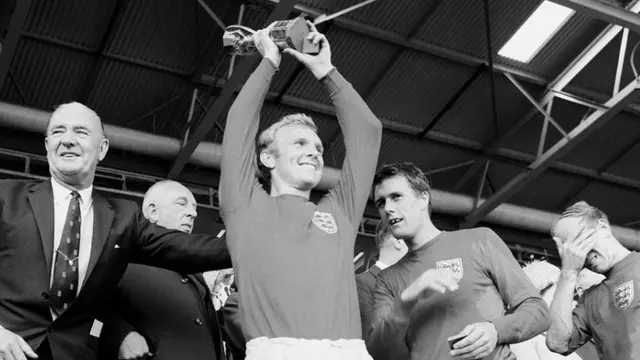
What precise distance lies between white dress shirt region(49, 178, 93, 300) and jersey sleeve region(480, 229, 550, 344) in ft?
4.51

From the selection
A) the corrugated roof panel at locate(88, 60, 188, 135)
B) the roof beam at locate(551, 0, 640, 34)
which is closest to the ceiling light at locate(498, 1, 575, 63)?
the roof beam at locate(551, 0, 640, 34)

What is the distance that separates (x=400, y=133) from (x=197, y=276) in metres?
7.39

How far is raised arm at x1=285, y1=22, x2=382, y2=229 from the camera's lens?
276 cm

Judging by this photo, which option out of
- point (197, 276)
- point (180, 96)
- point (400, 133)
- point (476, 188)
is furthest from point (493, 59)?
point (197, 276)

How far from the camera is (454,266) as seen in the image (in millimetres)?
2887

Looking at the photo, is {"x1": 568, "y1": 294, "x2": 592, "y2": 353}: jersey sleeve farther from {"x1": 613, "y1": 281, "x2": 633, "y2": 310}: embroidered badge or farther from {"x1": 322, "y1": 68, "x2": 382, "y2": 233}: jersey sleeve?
{"x1": 322, "y1": 68, "x2": 382, "y2": 233}: jersey sleeve

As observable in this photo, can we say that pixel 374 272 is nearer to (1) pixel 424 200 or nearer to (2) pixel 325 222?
(1) pixel 424 200

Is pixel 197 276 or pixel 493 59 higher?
pixel 493 59

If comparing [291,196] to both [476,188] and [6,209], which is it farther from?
[476,188]

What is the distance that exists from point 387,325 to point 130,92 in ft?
23.9

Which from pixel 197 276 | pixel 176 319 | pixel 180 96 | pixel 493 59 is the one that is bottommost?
pixel 176 319

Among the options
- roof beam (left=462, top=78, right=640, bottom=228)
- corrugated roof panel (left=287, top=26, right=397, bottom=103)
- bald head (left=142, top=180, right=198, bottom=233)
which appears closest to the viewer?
bald head (left=142, top=180, right=198, bottom=233)

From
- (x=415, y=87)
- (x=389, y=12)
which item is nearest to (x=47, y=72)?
(x=389, y=12)

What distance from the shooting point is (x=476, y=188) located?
12.1 m
